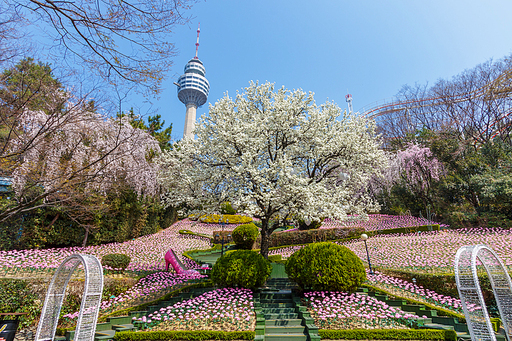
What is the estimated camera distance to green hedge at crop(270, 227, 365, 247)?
17.7 meters

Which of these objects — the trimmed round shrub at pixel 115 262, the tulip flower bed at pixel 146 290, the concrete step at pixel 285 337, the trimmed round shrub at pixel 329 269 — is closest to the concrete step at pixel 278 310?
the trimmed round shrub at pixel 329 269

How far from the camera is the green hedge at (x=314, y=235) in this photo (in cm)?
1773

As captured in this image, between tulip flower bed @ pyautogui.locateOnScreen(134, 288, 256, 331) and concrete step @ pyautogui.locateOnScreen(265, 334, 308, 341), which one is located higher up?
tulip flower bed @ pyautogui.locateOnScreen(134, 288, 256, 331)

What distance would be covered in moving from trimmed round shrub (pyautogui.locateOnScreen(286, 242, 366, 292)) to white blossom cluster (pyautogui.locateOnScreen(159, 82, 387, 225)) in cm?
110

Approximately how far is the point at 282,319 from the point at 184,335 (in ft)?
7.99

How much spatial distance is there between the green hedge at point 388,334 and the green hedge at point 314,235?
12.4 metres

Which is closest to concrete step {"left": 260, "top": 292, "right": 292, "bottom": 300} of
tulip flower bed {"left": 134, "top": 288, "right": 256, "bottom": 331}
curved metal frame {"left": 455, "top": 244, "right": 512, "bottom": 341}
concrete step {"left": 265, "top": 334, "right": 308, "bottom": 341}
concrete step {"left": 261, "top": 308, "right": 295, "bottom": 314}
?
tulip flower bed {"left": 134, "top": 288, "right": 256, "bottom": 331}

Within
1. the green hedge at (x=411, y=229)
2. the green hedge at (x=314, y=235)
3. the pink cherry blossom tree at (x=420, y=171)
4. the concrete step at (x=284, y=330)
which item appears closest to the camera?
the concrete step at (x=284, y=330)

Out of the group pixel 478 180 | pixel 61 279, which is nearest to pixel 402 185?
pixel 478 180

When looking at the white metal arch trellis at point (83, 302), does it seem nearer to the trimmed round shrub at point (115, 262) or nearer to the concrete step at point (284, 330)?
the concrete step at point (284, 330)

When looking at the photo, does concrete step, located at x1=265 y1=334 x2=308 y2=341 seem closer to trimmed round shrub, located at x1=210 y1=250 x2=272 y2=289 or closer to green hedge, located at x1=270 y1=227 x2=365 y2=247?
trimmed round shrub, located at x1=210 y1=250 x2=272 y2=289

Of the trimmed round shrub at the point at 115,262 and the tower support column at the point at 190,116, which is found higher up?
the tower support column at the point at 190,116

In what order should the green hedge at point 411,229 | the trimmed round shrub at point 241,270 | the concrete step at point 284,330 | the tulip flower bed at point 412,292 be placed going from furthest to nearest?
the green hedge at point 411,229 → the trimmed round shrub at point 241,270 → the tulip flower bed at point 412,292 → the concrete step at point 284,330

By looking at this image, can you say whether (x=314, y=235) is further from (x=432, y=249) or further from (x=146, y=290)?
(x=146, y=290)
